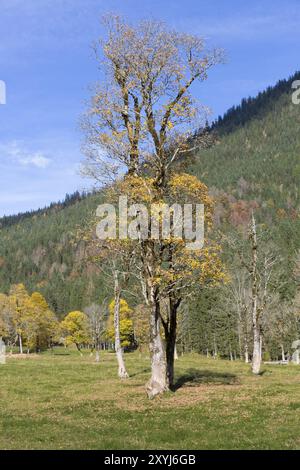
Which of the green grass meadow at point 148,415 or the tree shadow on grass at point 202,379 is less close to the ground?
the green grass meadow at point 148,415

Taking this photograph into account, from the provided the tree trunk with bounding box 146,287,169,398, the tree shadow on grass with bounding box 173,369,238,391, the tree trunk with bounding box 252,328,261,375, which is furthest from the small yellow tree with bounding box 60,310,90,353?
the tree trunk with bounding box 146,287,169,398

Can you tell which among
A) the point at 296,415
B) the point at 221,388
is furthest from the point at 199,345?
the point at 296,415

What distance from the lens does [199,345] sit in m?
111

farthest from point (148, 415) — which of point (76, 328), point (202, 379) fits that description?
point (76, 328)

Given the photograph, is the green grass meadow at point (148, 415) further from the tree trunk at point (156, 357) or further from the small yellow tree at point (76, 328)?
the small yellow tree at point (76, 328)

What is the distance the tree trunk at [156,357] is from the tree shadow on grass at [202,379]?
251 centimetres

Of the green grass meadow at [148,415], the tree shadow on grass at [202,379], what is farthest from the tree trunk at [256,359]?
the green grass meadow at [148,415]

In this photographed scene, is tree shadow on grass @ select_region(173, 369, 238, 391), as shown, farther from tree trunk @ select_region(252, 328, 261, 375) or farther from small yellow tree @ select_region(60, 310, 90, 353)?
small yellow tree @ select_region(60, 310, 90, 353)

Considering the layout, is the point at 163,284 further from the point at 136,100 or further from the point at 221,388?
the point at 136,100

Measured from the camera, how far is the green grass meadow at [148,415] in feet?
51.8

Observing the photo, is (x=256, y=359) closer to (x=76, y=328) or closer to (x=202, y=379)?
(x=202, y=379)

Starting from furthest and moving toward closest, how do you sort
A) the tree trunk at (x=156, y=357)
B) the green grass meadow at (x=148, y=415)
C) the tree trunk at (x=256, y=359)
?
the tree trunk at (x=256, y=359) → the tree trunk at (x=156, y=357) → the green grass meadow at (x=148, y=415)

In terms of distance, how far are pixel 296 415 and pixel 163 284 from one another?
33.2 feet
